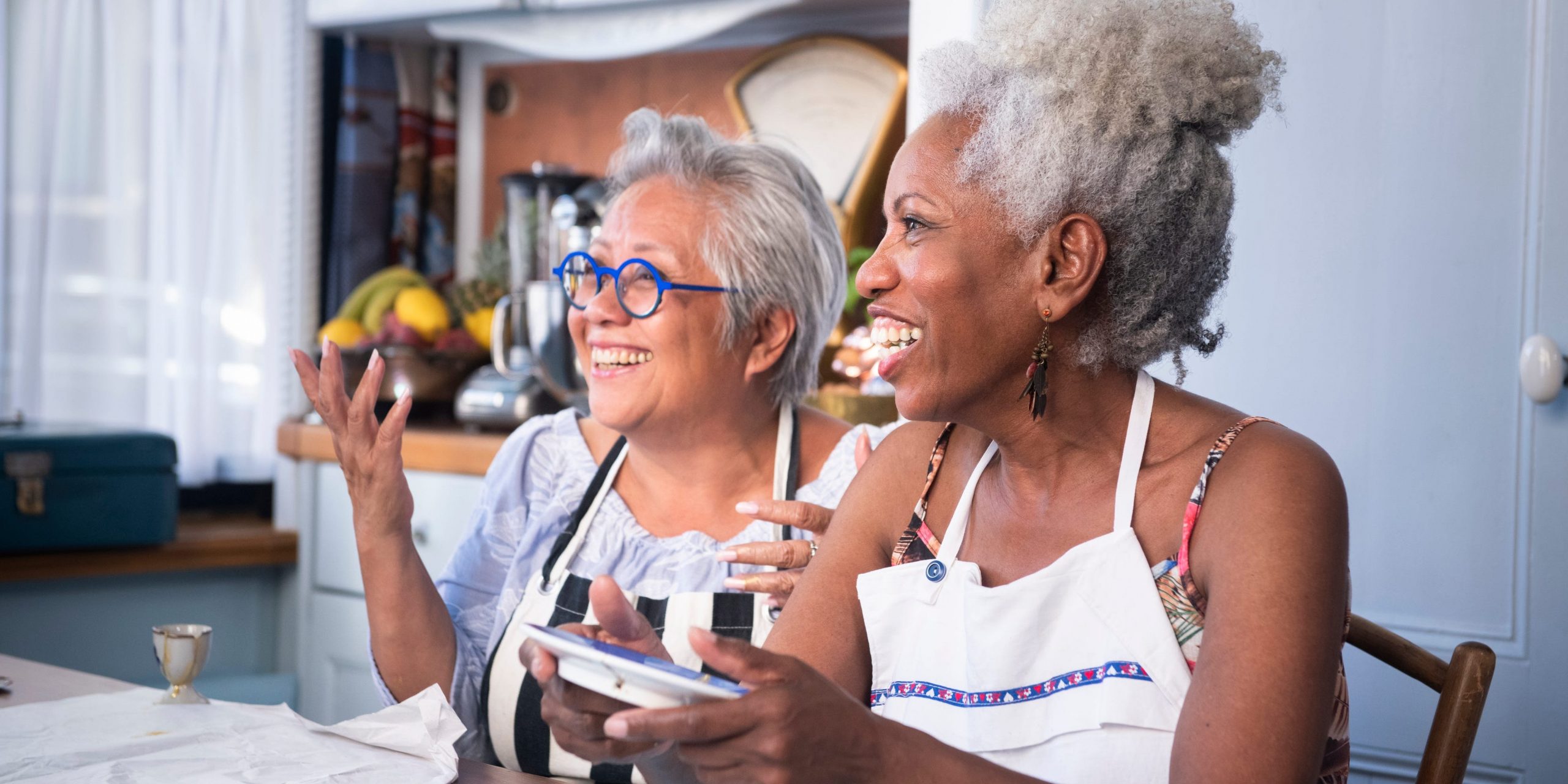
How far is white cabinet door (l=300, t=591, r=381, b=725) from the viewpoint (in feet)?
8.35

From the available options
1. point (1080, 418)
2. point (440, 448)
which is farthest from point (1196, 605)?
point (440, 448)

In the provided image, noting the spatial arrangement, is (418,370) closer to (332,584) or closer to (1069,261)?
(332,584)

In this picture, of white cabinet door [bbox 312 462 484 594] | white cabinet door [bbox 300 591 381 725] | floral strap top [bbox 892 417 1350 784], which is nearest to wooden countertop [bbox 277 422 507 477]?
white cabinet door [bbox 312 462 484 594]

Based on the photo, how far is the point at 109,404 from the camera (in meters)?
2.70

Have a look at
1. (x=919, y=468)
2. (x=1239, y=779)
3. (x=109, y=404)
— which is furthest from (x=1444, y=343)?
(x=109, y=404)

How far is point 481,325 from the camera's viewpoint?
2770 mm

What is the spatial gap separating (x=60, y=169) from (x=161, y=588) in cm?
88

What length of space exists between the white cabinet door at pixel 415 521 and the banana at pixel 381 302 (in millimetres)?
326

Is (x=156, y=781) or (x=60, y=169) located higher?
(x=60, y=169)

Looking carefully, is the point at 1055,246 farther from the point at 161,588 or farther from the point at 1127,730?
the point at 161,588

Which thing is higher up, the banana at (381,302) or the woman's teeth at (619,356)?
the banana at (381,302)

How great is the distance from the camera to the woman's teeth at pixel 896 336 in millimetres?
1095

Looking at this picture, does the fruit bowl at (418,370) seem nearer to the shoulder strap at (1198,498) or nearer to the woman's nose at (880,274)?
the woman's nose at (880,274)

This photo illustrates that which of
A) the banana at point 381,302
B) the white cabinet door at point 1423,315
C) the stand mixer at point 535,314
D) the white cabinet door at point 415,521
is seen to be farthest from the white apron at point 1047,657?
the banana at point 381,302
